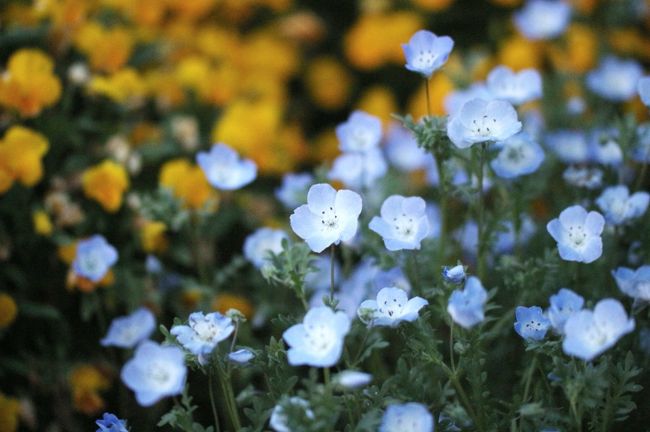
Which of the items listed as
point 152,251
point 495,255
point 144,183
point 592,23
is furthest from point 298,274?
point 592,23

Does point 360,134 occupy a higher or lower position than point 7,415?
higher

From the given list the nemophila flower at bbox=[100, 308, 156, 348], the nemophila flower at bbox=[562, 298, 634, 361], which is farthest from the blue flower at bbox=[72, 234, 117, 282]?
the nemophila flower at bbox=[562, 298, 634, 361]

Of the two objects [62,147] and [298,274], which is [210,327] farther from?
[62,147]

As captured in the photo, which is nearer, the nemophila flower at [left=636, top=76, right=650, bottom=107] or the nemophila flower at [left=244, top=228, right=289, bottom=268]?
the nemophila flower at [left=636, top=76, right=650, bottom=107]

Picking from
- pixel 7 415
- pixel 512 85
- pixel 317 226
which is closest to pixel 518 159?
pixel 512 85

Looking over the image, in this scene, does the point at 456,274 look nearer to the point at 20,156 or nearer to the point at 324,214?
the point at 324,214

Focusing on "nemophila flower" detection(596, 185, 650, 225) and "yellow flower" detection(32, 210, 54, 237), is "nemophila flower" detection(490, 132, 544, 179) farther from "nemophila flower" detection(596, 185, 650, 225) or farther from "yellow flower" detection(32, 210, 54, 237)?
"yellow flower" detection(32, 210, 54, 237)
